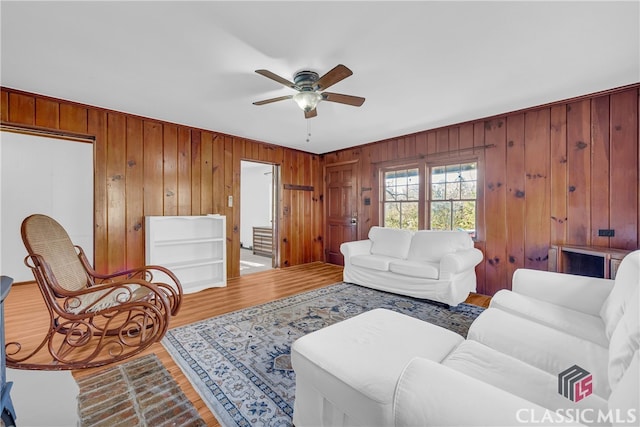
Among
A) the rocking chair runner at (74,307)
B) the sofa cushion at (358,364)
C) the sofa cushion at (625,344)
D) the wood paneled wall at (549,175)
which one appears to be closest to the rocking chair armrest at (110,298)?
the rocking chair runner at (74,307)

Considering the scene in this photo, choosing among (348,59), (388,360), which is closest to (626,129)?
(348,59)

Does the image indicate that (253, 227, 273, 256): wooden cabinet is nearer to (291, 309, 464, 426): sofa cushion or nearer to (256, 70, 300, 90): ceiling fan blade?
(256, 70, 300, 90): ceiling fan blade

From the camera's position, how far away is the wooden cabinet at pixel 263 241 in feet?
22.5

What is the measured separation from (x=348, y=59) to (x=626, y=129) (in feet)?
9.81

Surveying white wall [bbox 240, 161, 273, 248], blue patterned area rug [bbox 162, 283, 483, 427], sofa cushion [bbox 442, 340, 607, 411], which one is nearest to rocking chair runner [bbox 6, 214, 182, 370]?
blue patterned area rug [bbox 162, 283, 483, 427]

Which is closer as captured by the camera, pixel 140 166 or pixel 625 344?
pixel 625 344

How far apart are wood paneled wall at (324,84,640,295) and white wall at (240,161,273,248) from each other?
15.6 feet

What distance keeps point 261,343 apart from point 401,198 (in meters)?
3.41

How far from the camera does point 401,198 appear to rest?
4.74 m

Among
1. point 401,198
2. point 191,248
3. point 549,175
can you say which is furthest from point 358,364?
point 401,198

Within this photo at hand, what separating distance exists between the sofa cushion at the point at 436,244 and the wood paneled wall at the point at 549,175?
0.47 m

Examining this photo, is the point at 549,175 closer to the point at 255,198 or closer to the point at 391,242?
the point at 391,242

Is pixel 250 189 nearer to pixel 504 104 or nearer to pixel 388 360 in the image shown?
pixel 504 104

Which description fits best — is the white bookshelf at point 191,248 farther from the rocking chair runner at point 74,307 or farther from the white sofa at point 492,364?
the white sofa at point 492,364
